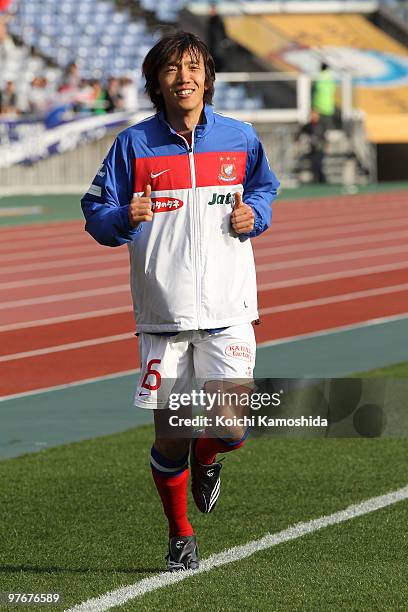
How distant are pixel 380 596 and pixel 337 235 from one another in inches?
657

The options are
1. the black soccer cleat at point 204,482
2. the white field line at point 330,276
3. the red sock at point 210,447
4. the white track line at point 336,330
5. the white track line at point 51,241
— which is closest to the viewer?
the red sock at point 210,447

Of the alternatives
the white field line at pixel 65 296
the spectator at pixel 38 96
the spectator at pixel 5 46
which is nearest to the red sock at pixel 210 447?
the white field line at pixel 65 296

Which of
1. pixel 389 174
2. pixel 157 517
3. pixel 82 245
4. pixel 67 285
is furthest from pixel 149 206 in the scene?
pixel 389 174

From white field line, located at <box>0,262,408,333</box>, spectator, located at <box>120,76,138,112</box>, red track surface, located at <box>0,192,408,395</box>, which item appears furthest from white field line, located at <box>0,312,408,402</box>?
spectator, located at <box>120,76,138,112</box>

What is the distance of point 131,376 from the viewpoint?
10.2m

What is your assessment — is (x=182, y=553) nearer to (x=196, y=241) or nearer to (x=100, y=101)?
(x=196, y=241)

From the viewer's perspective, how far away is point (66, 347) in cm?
1155

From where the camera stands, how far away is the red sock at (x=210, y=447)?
5.34 m

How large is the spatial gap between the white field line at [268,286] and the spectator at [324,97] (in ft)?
51.7

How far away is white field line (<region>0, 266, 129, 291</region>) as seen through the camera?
16172mm

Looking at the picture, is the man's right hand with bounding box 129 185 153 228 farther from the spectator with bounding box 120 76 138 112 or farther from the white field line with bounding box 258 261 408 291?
the spectator with bounding box 120 76 138 112

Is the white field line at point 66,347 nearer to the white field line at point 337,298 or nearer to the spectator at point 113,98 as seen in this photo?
the white field line at point 337,298

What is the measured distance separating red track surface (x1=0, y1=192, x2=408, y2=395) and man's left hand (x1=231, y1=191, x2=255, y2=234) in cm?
481

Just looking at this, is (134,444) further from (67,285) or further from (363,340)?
(67,285)
